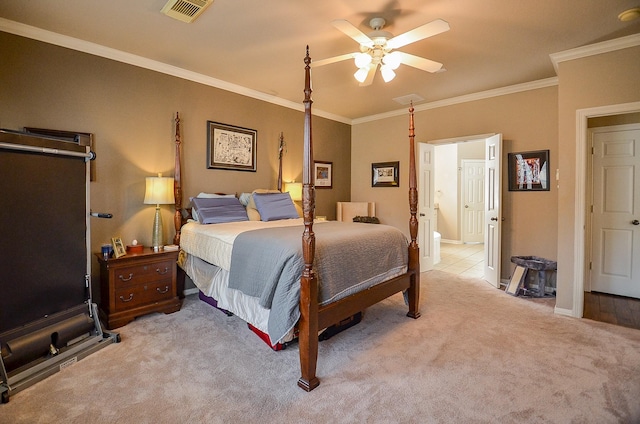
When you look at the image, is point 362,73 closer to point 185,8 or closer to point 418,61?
point 418,61

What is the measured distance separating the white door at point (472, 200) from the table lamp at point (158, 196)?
7.00m

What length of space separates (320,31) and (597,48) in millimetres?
2687

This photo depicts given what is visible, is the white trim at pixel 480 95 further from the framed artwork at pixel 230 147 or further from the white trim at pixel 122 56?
the framed artwork at pixel 230 147

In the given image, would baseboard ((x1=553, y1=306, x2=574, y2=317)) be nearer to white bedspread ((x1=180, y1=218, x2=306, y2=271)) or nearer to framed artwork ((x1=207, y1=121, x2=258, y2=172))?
white bedspread ((x1=180, y1=218, x2=306, y2=271))

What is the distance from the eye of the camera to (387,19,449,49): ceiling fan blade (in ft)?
6.82

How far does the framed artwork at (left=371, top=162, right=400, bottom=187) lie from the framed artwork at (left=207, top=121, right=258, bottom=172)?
2.38m

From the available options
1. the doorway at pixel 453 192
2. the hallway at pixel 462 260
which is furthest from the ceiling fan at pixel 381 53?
the doorway at pixel 453 192

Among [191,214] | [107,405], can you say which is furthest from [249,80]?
[107,405]

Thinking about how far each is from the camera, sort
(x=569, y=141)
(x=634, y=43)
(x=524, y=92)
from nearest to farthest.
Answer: (x=634, y=43) < (x=569, y=141) < (x=524, y=92)

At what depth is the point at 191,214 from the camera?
3770mm

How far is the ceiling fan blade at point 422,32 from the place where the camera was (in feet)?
6.82

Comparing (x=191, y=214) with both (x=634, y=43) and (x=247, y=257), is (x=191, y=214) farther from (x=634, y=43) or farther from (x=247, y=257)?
(x=634, y=43)

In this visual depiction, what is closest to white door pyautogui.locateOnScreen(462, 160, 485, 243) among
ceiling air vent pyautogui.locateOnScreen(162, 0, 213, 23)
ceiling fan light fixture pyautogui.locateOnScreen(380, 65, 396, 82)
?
ceiling fan light fixture pyautogui.locateOnScreen(380, 65, 396, 82)

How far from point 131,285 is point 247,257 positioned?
54.8 inches
